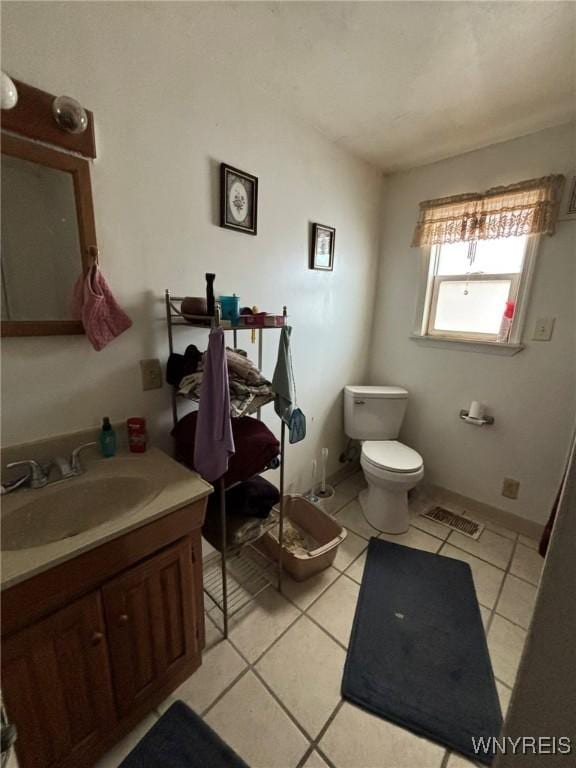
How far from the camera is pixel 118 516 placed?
36.0 inches

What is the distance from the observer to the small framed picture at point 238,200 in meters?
1.32

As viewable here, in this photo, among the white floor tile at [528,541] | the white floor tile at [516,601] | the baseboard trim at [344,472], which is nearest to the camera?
the white floor tile at [516,601]

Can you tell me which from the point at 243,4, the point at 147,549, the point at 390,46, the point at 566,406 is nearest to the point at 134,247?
the point at 243,4

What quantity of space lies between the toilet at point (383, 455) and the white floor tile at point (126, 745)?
1.43 meters

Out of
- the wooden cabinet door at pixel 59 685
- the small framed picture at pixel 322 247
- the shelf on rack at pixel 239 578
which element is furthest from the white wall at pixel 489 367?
the wooden cabinet door at pixel 59 685

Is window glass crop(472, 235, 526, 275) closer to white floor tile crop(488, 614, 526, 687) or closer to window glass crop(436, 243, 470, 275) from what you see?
window glass crop(436, 243, 470, 275)

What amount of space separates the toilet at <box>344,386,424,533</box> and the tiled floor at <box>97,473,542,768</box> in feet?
0.91

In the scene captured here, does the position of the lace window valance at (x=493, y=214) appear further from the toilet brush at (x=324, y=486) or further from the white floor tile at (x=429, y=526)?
the white floor tile at (x=429, y=526)

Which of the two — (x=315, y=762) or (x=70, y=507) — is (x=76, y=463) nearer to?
(x=70, y=507)

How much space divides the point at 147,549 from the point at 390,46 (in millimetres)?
1944

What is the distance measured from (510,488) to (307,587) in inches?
57.3

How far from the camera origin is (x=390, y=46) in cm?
114

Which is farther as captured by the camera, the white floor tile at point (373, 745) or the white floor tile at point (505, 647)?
the white floor tile at point (505, 647)

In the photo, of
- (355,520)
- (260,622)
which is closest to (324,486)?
(355,520)
